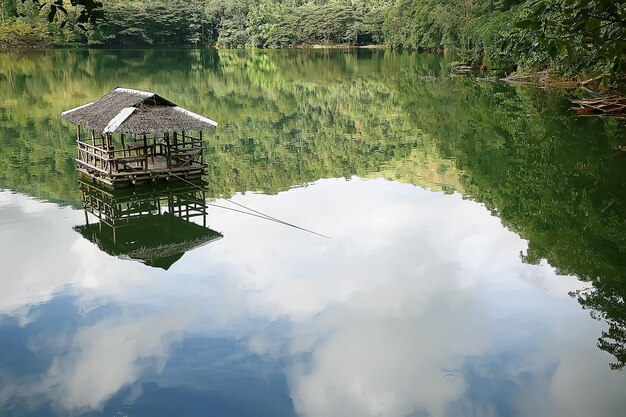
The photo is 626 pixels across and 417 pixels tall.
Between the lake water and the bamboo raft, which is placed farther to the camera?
the bamboo raft

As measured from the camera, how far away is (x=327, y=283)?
9.38m

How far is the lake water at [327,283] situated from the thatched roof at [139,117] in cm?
148

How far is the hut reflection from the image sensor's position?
35.1 feet

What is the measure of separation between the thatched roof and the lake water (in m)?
1.48

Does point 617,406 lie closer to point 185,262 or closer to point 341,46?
point 185,262

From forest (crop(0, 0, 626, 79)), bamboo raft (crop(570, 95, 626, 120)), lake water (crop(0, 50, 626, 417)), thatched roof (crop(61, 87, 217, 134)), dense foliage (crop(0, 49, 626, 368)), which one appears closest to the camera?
lake water (crop(0, 50, 626, 417))

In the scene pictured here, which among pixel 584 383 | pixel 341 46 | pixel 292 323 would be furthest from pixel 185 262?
pixel 341 46

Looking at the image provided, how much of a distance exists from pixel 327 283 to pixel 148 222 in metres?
4.44

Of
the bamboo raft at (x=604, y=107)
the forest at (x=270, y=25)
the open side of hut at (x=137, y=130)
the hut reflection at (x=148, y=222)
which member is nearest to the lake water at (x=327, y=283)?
the hut reflection at (x=148, y=222)

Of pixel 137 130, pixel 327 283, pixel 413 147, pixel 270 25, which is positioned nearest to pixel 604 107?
pixel 413 147

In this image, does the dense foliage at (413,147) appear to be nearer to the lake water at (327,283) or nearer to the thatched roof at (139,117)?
the lake water at (327,283)

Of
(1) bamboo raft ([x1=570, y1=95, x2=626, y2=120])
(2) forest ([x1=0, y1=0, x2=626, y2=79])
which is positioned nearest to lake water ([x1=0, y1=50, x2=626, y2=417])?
(1) bamboo raft ([x1=570, y1=95, x2=626, y2=120])

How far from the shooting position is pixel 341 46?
83.2 m

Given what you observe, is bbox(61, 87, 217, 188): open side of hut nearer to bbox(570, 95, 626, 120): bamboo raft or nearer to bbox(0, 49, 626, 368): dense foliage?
bbox(0, 49, 626, 368): dense foliage
